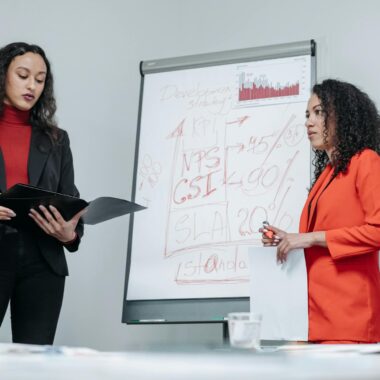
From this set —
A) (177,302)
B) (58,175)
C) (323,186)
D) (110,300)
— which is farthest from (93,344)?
(323,186)

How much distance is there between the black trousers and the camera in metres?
1.86

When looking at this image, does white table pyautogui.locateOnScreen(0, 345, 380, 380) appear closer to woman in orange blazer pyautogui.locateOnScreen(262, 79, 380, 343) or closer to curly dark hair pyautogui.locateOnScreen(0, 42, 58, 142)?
woman in orange blazer pyautogui.locateOnScreen(262, 79, 380, 343)

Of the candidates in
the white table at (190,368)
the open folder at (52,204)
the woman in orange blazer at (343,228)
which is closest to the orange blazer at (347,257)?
the woman in orange blazer at (343,228)

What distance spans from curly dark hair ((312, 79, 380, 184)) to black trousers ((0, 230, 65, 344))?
0.88 meters

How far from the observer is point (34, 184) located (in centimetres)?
197

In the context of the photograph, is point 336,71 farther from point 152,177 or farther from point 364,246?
point 364,246

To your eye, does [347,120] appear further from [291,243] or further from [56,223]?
[56,223]

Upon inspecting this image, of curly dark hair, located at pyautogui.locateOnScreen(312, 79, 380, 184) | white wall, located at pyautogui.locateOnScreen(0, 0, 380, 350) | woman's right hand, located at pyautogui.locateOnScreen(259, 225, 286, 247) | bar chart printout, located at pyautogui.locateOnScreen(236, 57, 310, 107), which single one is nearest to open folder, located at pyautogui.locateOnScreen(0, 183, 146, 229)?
woman's right hand, located at pyautogui.locateOnScreen(259, 225, 286, 247)

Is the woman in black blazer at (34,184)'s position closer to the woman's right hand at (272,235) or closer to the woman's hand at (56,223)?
the woman's hand at (56,223)

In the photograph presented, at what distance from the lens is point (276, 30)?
303cm

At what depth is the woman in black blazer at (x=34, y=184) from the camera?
187 centimetres

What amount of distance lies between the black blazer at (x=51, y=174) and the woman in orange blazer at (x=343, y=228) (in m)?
0.61

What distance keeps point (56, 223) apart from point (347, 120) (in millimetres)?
926

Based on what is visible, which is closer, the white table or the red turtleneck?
the white table
